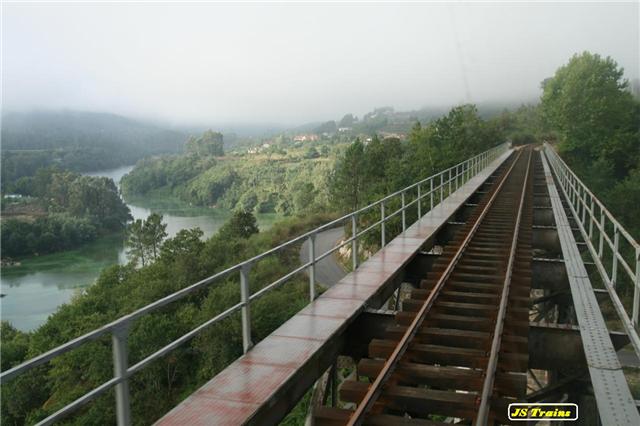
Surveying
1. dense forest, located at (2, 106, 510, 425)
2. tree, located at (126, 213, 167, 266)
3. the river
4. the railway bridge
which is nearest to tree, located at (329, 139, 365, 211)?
dense forest, located at (2, 106, 510, 425)

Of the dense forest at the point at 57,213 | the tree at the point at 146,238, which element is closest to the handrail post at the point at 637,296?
the tree at the point at 146,238

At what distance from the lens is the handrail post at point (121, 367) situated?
3664 mm

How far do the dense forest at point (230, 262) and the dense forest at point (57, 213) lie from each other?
21.8 meters

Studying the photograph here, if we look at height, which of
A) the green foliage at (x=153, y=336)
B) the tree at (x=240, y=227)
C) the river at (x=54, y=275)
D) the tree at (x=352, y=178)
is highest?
the tree at (x=352, y=178)

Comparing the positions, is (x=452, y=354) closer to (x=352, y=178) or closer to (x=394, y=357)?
(x=394, y=357)

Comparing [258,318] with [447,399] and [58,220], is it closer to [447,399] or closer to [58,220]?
[447,399]

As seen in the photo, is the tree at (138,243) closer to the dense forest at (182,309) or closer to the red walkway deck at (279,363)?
the dense forest at (182,309)

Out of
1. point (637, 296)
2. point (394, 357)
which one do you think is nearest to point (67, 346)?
point (394, 357)

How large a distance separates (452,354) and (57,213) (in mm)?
144032

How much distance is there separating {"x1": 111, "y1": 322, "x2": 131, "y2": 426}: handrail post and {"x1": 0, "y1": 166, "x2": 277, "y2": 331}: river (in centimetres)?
8028

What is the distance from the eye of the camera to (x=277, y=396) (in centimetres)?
477

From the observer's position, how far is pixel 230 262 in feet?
225

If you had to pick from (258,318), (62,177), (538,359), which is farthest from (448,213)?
(62,177)

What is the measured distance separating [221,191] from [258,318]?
148m
